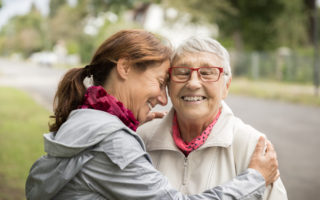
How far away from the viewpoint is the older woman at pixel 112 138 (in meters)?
1.66

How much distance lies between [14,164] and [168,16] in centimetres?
2422

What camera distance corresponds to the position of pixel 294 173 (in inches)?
244

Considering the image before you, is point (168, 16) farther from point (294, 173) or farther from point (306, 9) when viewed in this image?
point (294, 173)

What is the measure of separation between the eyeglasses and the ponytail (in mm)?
549

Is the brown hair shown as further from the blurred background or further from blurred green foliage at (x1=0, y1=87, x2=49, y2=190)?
blurred green foliage at (x1=0, y1=87, x2=49, y2=190)

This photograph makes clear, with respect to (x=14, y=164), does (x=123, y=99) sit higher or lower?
higher

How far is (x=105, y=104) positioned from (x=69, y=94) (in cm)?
30


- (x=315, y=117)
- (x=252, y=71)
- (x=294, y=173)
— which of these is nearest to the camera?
(x=294, y=173)

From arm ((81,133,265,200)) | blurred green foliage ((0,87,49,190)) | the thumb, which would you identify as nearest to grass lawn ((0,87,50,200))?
blurred green foliage ((0,87,49,190))

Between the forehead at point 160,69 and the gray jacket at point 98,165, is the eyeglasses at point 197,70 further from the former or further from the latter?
the gray jacket at point 98,165

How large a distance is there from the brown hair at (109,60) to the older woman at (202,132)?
0.23 metres

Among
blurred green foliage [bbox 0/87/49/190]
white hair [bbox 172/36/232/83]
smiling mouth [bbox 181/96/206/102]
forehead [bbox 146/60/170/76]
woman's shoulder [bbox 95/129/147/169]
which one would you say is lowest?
blurred green foliage [bbox 0/87/49/190]

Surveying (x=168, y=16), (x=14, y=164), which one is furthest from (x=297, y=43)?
(x=14, y=164)

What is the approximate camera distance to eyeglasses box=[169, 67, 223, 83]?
224 cm
